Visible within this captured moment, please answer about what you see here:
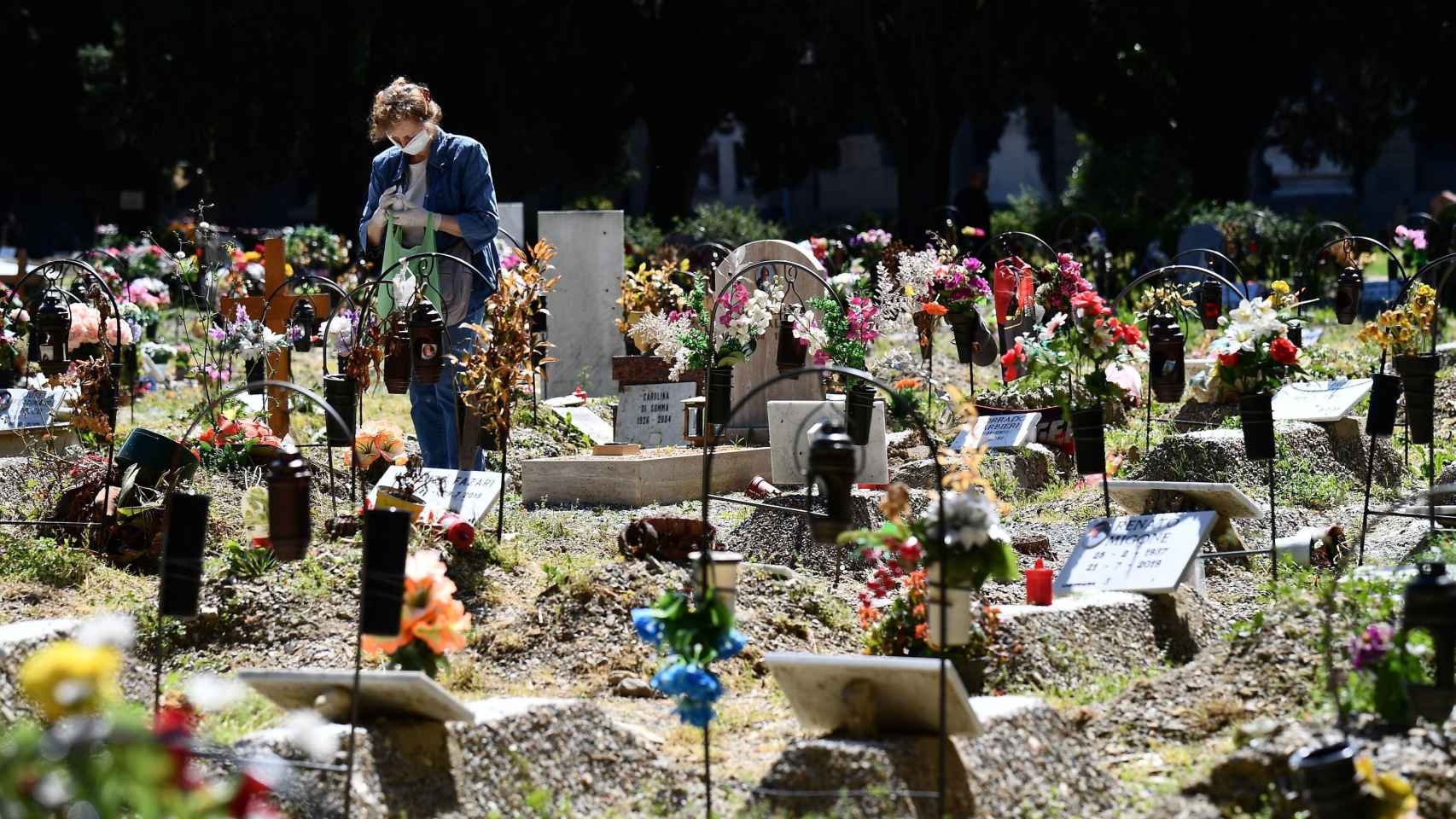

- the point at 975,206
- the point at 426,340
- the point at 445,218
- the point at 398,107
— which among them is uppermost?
the point at 975,206

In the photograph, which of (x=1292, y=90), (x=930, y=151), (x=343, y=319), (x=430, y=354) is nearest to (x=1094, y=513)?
(x=430, y=354)

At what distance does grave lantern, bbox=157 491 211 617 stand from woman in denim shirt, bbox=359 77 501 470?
286 cm

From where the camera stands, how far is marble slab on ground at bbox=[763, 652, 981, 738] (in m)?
4.46

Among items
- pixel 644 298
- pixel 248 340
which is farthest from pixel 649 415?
pixel 248 340

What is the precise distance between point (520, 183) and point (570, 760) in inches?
937

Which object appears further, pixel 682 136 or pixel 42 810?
pixel 682 136

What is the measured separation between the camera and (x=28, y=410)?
9125 millimetres

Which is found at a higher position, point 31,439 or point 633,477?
Answer: point 31,439

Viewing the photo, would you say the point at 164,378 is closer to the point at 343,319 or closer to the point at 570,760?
the point at 343,319

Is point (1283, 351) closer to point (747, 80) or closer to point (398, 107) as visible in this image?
point (398, 107)

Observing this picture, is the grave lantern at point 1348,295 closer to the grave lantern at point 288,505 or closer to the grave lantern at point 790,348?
the grave lantern at point 790,348

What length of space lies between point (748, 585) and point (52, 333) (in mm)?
3961

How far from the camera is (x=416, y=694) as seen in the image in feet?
14.8

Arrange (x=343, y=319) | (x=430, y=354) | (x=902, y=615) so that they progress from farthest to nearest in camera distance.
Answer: (x=343, y=319)
(x=430, y=354)
(x=902, y=615)
